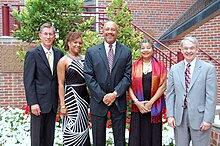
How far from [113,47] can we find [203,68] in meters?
1.13

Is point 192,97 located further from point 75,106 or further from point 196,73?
point 75,106

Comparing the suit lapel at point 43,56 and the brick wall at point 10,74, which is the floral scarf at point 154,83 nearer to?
the suit lapel at point 43,56

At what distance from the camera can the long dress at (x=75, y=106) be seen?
3.86m

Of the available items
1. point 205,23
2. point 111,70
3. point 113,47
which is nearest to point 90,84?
point 111,70

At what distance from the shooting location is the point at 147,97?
375 centimetres

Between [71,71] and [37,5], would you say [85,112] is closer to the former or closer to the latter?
[71,71]

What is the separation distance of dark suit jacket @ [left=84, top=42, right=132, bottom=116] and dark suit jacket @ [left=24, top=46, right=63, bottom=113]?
0.51 metres

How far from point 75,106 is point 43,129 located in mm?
515

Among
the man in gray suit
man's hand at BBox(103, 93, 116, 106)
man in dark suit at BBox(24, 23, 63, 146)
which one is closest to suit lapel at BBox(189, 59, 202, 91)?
the man in gray suit

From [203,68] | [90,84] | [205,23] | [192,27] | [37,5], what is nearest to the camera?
[203,68]

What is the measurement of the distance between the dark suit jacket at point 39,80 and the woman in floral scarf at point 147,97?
40.2 inches

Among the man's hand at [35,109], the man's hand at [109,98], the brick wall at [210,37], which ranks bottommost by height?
the man's hand at [35,109]

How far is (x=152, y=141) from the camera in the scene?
149 inches

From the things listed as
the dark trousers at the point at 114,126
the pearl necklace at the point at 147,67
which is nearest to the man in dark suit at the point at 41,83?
the dark trousers at the point at 114,126
